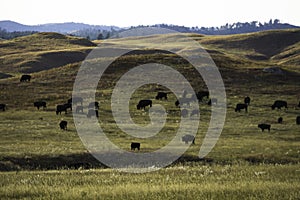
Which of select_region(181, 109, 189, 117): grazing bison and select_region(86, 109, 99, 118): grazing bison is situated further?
select_region(181, 109, 189, 117): grazing bison

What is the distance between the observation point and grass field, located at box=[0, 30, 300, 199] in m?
14.6

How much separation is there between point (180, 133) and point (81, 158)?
12374 millimetres

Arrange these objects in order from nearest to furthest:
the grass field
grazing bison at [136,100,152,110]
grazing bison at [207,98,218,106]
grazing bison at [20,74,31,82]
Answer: the grass field → grazing bison at [136,100,152,110] → grazing bison at [207,98,218,106] → grazing bison at [20,74,31,82]

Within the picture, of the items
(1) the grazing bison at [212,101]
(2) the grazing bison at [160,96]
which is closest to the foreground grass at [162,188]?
(1) the grazing bison at [212,101]

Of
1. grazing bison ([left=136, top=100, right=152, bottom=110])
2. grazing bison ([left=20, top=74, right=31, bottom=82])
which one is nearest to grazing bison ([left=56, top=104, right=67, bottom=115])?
grazing bison ([left=136, top=100, right=152, bottom=110])

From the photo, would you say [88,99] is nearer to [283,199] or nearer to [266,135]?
[266,135]

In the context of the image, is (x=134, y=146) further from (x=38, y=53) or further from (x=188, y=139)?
(x=38, y=53)

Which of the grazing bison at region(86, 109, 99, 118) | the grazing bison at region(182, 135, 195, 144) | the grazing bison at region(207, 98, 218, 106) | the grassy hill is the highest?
the grassy hill

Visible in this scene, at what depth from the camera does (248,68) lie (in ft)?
275

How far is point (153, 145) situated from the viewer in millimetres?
34938

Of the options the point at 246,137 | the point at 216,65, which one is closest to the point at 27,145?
the point at 246,137

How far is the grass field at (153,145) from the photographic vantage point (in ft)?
47.8

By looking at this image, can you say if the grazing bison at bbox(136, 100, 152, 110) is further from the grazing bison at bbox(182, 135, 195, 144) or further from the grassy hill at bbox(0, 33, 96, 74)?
the grassy hill at bbox(0, 33, 96, 74)

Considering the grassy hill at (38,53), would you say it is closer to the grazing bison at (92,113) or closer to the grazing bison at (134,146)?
the grazing bison at (92,113)
